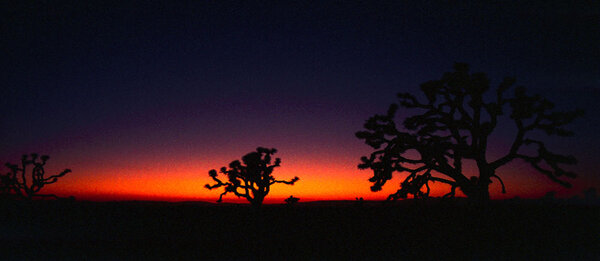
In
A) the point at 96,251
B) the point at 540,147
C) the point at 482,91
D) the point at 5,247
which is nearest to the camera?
the point at 96,251

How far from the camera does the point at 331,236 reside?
34.5ft

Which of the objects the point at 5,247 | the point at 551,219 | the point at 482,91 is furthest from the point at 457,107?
the point at 5,247

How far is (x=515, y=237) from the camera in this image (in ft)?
32.1

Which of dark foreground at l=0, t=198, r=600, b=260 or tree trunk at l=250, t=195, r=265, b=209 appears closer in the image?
dark foreground at l=0, t=198, r=600, b=260

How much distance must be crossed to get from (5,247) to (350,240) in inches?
387

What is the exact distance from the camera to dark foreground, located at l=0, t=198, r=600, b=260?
894 cm

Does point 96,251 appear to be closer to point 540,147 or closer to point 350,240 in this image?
point 350,240

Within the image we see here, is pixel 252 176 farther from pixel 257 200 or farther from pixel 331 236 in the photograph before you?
pixel 331 236

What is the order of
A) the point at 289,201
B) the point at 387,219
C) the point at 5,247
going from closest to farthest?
the point at 5,247
the point at 387,219
the point at 289,201

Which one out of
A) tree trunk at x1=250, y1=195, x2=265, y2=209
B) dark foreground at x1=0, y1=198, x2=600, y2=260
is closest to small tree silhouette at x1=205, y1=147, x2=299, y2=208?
tree trunk at x1=250, y1=195, x2=265, y2=209

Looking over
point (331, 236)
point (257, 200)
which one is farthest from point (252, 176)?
point (331, 236)

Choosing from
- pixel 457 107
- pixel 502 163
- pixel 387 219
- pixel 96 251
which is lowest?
pixel 96 251

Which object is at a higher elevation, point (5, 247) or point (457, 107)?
point (457, 107)

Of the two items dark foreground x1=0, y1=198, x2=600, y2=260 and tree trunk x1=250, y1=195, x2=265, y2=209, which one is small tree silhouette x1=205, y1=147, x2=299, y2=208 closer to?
tree trunk x1=250, y1=195, x2=265, y2=209
